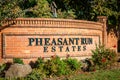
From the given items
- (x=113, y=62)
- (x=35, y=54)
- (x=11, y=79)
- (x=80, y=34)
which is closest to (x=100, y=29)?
(x=80, y=34)

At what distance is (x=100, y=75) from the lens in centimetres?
1775

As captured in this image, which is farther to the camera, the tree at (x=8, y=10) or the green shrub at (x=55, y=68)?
the tree at (x=8, y=10)

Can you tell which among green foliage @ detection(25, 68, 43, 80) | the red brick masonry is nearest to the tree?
the red brick masonry

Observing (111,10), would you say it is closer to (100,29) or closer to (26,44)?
(100,29)

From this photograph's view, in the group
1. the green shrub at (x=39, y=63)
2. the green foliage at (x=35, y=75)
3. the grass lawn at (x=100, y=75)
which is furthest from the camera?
the green shrub at (x=39, y=63)

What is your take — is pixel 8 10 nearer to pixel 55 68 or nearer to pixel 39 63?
pixel 39 63

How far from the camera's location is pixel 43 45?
20.5 meters

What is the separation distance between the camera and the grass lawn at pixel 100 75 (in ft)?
56.1

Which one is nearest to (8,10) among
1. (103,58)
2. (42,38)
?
(42,38)

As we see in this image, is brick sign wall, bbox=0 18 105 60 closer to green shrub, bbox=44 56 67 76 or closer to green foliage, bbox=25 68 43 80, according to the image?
green shrub, bbox=44 56 67 76

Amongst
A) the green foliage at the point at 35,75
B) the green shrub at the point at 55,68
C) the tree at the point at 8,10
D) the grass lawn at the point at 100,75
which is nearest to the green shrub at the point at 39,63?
the green shrub at the point at 55,68

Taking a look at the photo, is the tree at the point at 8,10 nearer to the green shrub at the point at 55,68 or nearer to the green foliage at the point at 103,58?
the green shrub at the point at 55,68

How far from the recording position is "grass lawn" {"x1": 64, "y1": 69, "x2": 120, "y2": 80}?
17094mm

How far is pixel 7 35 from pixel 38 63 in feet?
7.87
